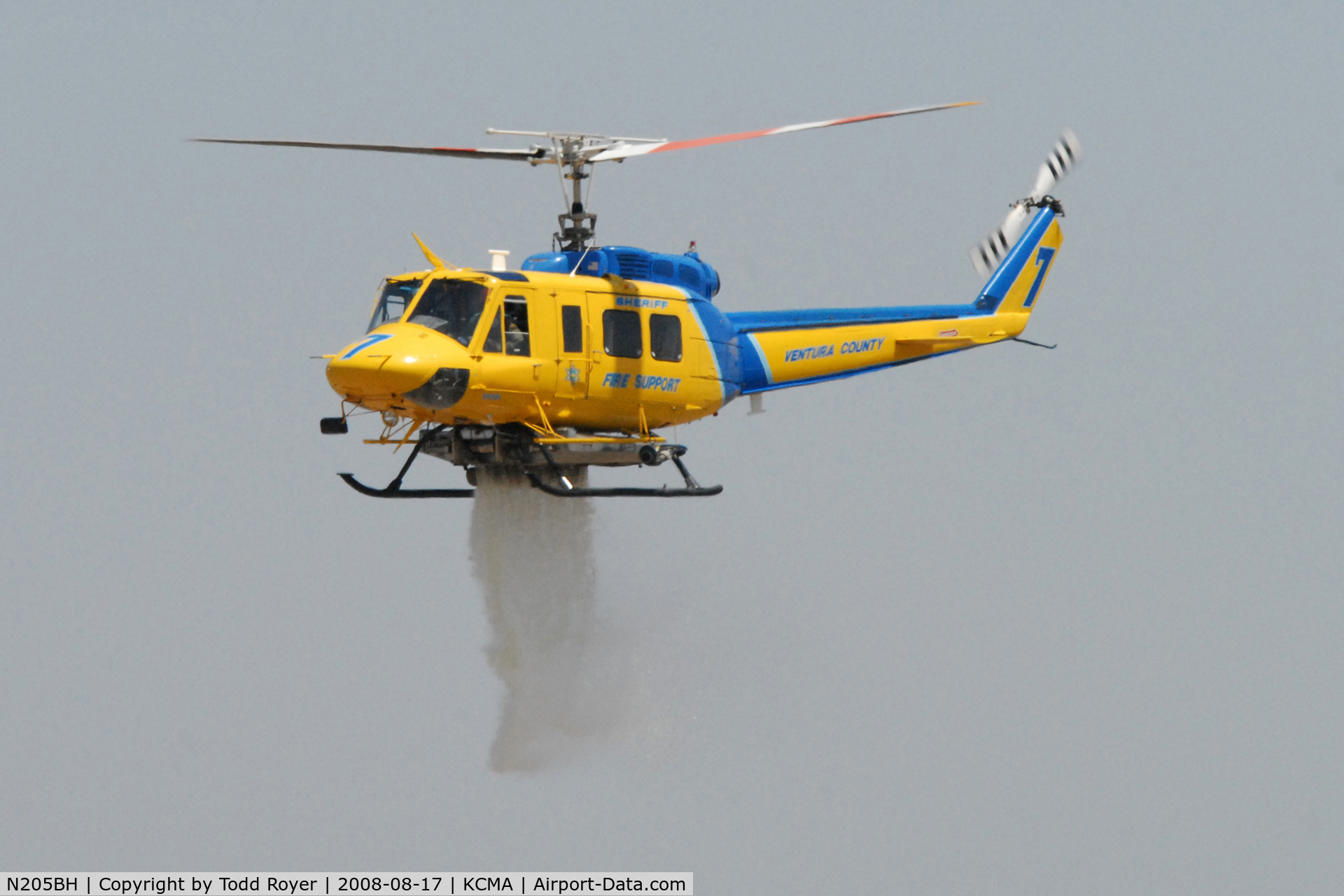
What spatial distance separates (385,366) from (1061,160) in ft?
33.2

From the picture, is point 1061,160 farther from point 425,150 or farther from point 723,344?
point 425,150

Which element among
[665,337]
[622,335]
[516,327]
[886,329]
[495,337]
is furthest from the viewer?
[886,329]

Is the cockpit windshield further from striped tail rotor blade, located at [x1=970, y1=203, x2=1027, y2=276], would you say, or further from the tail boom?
striped tail rotor blade, located at [x1=970, y1=203, x2=1027, y2=276]

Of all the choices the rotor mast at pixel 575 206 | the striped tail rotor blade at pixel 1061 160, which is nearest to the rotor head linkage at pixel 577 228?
the rotor mast at pixel 575 206

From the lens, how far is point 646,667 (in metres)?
22.0

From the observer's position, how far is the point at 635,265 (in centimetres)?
1986

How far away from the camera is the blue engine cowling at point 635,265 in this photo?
19.6 metres

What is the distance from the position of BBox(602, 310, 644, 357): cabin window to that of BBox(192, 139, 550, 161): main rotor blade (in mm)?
1666

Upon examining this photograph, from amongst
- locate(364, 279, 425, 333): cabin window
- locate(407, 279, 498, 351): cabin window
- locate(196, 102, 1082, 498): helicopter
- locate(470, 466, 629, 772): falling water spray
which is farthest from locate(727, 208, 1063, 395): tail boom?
locate(364, 279, 425, 333): cabin window

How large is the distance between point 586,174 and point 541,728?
585 centimetres

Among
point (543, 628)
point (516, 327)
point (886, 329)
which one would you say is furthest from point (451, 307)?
point (886, 329)

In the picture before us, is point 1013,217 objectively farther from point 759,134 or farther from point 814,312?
point 759,134

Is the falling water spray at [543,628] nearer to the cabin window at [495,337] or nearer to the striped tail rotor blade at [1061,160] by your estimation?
the cabin window at [495,337]

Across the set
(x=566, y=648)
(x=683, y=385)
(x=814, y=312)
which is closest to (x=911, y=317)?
(x=814, y=312)
